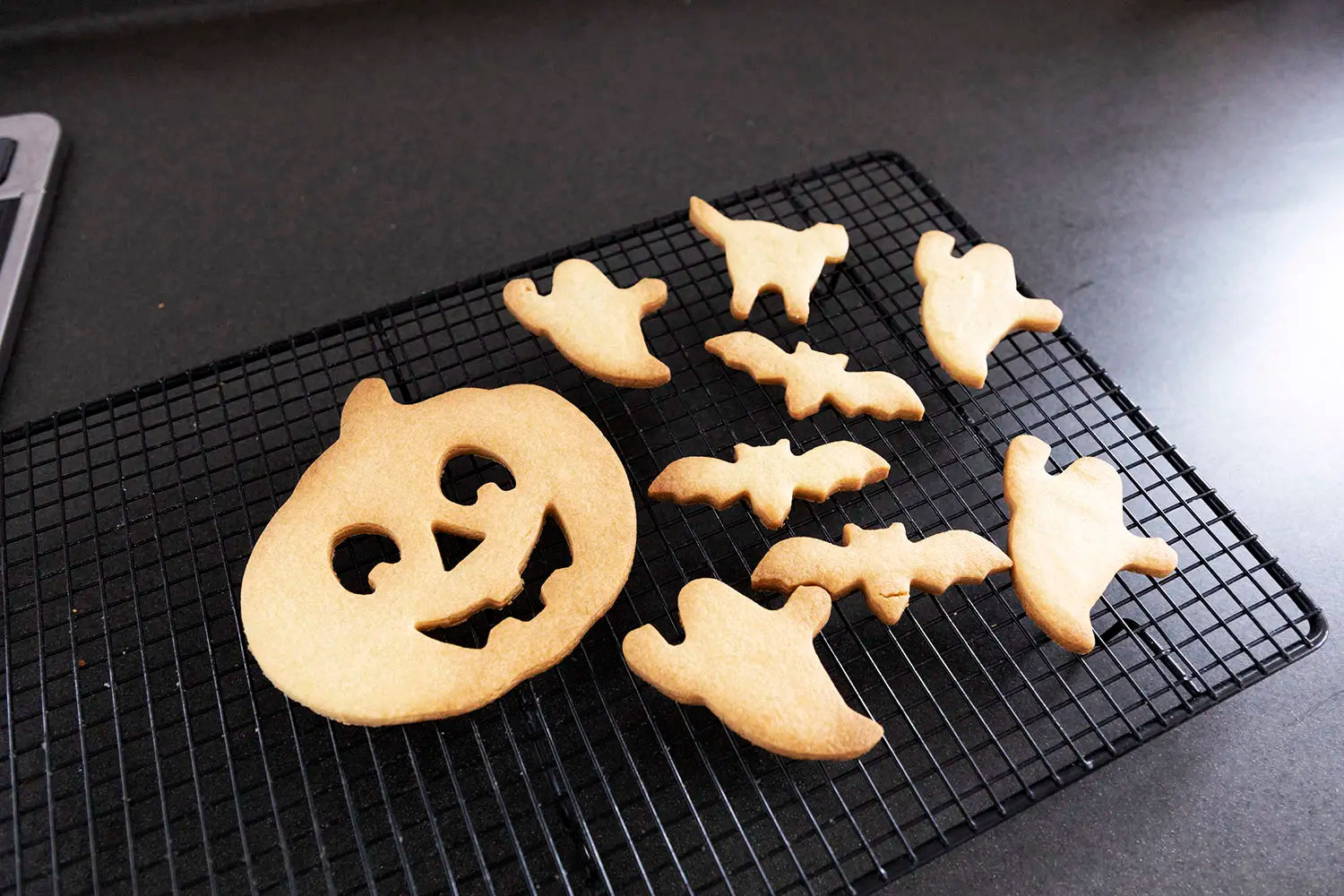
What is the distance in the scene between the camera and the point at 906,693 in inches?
40.3

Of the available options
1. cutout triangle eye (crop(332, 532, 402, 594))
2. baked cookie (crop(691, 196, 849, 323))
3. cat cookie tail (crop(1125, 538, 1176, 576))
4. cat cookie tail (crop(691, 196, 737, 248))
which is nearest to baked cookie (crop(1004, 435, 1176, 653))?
cat cookie tail (crop(1125, 538, 1176, 576))

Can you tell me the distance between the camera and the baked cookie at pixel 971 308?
112 cm

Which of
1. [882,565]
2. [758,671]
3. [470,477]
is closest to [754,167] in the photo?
[470,477]

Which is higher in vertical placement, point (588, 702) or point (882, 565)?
point (882, 565)

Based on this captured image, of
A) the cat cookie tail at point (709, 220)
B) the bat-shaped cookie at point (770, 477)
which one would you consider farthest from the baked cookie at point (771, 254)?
the bat-shaped cookie at point (770, 477)

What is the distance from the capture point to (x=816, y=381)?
1088 millimetres

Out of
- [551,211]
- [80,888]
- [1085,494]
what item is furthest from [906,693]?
[551,211]

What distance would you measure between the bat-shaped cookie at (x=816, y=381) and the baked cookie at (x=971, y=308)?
0.28ft

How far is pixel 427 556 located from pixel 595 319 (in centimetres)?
37

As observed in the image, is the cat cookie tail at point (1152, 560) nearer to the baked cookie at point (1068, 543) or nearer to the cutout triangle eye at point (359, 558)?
the baked cookie at point (1068, 543)

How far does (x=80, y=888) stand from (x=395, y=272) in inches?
37.8

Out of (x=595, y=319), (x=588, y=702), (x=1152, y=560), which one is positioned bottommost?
(x=588, y=702)

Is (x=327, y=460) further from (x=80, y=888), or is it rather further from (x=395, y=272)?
(x=395, y=272)

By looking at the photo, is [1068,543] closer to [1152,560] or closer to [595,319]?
[1152,560]
